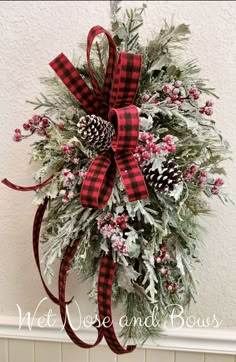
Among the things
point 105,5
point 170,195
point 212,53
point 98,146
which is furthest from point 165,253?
point 105,5

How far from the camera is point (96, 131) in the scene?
2.27 feet

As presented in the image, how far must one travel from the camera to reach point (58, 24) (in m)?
0.92

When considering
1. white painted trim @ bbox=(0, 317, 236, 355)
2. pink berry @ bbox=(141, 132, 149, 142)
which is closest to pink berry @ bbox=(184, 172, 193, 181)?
pink berry @ bbox=(141, 132, 149, 142)

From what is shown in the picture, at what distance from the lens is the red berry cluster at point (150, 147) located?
673 millimetres

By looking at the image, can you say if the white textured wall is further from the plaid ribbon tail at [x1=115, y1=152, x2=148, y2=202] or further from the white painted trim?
the plaid ribbon tail at [x1=115, y1=152, x2=148, y2=202]

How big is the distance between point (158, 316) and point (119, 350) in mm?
109

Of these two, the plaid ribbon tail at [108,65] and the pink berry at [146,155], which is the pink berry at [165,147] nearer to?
the pink berry at [146,155]

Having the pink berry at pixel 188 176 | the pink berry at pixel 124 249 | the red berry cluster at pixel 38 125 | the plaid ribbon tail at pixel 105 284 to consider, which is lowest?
the plaid ribbon tail at pixel 105 284

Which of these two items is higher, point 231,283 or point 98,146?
point 98,146

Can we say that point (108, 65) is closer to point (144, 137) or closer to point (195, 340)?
point (144, 137)

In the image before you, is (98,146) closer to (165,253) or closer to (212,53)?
(165,253)

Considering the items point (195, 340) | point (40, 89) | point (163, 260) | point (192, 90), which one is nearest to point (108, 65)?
point (192, 90)

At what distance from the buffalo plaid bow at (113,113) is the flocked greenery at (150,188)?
3 cm

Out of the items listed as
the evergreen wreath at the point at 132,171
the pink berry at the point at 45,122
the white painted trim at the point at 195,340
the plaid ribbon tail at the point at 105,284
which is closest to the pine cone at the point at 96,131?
the evergreen wreath at the point at 132,171
